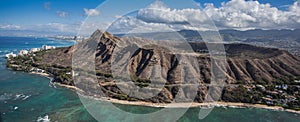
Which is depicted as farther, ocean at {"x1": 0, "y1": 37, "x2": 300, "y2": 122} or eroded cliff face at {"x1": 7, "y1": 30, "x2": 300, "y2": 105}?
eroded cliff face at {"x1": 7, "y1": 30, "x2": 300, "y2": 105}

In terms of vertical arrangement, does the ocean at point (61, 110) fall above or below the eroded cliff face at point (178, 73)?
below

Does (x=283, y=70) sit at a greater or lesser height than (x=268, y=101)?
greater

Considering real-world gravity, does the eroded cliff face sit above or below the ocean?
above

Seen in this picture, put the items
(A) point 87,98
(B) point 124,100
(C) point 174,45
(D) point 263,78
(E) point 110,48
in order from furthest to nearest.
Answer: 1. (C) point 174,45
2. (E) point 110,48
3. (D) point 263,78
4. (B) point 124,100
5. (A) point 87,98

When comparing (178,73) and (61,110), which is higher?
(178,73)

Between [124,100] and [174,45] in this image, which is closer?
[124,100]

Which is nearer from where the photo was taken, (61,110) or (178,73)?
(61,110)

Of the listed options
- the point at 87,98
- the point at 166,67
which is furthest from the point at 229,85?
the point at 87,98

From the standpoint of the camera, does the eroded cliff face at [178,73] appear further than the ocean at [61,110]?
Yes

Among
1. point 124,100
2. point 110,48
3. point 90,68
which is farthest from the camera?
point 110,48

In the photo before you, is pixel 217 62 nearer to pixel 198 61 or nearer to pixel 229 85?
pixel 198 61

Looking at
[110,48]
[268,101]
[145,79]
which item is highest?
[110,48]
